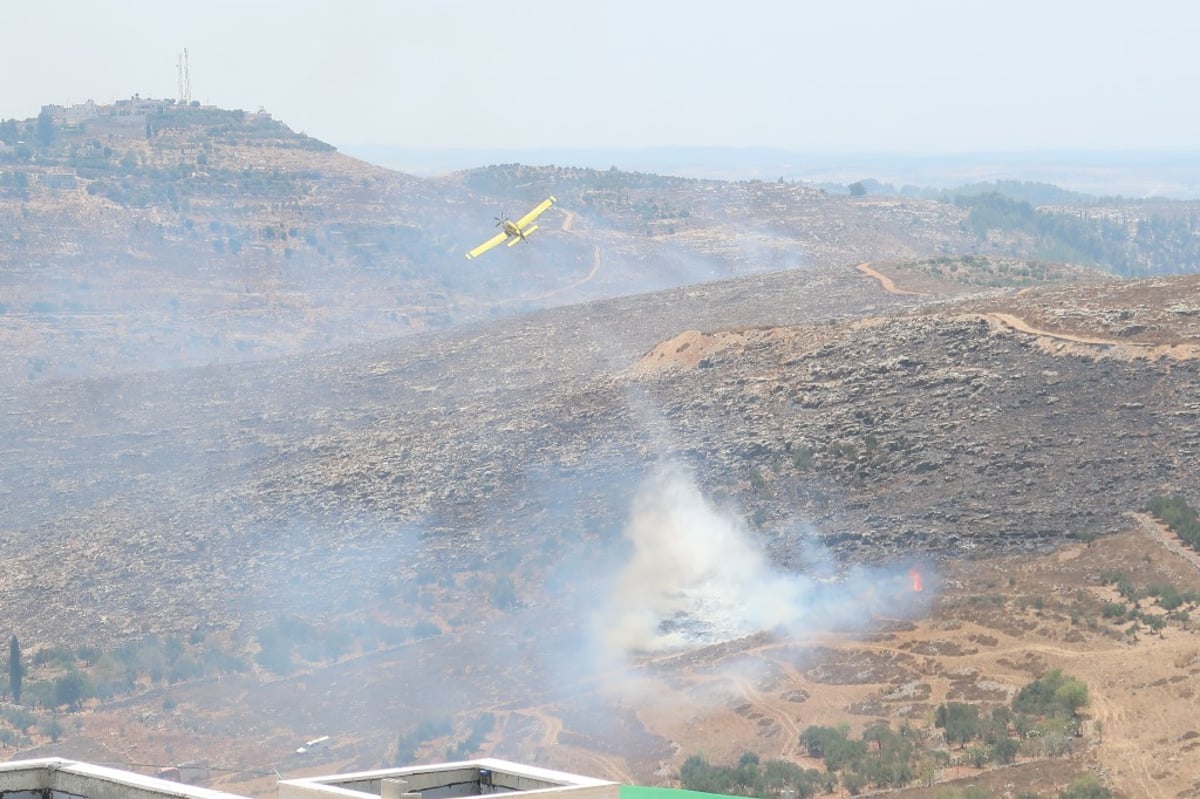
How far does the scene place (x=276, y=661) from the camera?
6725 centimetres

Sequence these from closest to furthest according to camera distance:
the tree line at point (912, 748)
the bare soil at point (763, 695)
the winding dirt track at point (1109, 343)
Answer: the tree line at point (912, 748) < the bare soil at point (763, 695) < the winding dirt track at point (1109, 343)

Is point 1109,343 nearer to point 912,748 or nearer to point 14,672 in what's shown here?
point 912,748

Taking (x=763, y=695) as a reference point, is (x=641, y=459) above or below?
above

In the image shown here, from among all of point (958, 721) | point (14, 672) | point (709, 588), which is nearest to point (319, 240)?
point (14, 672)

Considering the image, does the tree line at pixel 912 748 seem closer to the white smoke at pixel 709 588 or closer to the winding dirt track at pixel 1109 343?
the white smoke at pixel 709 588

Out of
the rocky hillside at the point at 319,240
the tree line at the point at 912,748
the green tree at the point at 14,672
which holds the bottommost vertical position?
the green tree at the point at 14,672

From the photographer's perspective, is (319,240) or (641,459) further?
(319,240)

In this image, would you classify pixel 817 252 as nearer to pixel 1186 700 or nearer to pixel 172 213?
pixel 172 213

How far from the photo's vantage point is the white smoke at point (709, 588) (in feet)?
206

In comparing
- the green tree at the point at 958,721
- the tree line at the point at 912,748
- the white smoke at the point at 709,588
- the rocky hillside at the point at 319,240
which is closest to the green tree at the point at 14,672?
the white smoke at the point at 709,588

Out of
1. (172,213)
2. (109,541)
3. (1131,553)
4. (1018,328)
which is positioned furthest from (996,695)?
(172,213)

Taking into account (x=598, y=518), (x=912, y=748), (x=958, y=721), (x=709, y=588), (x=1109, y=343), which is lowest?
(x=709, y=588)

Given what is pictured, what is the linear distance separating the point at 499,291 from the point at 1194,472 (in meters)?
102

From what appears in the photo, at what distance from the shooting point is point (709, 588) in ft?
220
